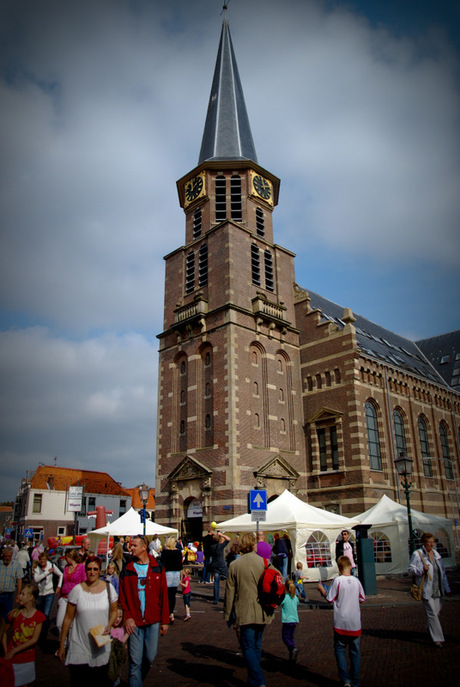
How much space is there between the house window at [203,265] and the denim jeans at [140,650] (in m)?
28.8

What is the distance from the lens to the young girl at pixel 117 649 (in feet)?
17.8

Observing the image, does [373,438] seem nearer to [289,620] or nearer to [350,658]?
[289,620]

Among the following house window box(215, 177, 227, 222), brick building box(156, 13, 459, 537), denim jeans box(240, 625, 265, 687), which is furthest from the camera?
A: house window box(215, 177, 227, 222)

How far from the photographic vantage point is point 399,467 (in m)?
19.7

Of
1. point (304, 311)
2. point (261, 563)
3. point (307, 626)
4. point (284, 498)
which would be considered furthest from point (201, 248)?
point (261, 563)

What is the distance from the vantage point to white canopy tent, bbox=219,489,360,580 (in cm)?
1927

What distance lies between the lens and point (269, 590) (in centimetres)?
645

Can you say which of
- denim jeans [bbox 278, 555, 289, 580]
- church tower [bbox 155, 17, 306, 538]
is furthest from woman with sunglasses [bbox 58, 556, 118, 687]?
church tower [bbox 155, 17, 306, 538]

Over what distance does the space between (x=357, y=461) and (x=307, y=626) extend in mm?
18990

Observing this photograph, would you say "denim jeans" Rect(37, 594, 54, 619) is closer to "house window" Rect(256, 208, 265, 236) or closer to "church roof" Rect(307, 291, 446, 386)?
"church roof" Rect(307, 291, 446, 386)

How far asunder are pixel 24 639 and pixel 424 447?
36049 millimetres

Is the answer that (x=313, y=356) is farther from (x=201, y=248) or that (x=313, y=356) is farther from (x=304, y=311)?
(x=201, y=248)

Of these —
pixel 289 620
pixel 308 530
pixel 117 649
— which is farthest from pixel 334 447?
pixel 117 649

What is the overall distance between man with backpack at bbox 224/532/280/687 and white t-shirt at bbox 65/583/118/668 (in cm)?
170
